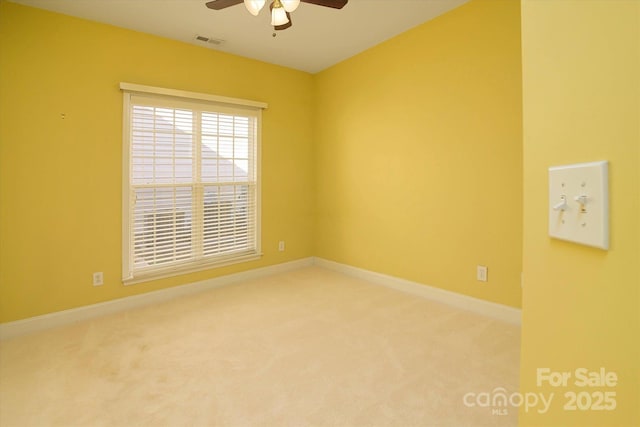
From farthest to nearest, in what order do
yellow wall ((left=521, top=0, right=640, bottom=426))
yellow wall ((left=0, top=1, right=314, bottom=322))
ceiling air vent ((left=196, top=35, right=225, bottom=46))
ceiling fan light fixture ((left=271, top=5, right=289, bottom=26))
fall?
ceiling air vent ((left=196, top=35, right=225, bottom=46)) → yellow wall ((left=0, top=1, right=314, bottom=322)) → ceiling fan light fixture ((left=271, top=5, right=289, bottom=26)) → yellow wall ((left=521, top=0, right=640, bottom=426))

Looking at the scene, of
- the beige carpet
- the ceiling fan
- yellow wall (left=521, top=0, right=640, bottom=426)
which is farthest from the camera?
the ceiling fan

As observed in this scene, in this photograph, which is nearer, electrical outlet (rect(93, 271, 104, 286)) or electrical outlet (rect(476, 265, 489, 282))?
electrical outlet (rect(476, 265, 489, 282))

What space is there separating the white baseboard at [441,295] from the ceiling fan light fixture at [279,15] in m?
2.74

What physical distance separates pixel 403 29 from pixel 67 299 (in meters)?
4.11

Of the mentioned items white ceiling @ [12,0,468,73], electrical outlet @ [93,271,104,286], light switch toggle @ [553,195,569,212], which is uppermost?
white ceiling @ [12,0,468,73]

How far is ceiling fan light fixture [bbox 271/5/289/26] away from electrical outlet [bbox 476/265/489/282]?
2.58 m

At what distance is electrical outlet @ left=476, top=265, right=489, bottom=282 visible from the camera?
3008 mm

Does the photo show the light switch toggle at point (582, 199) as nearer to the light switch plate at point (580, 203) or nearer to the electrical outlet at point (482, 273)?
the light switch plate at point (580, 203)

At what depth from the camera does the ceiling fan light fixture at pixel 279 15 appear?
214cm

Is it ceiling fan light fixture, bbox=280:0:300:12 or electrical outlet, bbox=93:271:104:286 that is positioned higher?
ceiling fan light fixture, bbox=280:0:300:12

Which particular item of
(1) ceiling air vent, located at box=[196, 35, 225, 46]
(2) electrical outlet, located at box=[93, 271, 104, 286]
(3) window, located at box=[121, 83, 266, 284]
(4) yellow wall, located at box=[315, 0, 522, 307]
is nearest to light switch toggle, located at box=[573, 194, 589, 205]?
(4) yellow wall, located at box=[315, 0, 522, 307]

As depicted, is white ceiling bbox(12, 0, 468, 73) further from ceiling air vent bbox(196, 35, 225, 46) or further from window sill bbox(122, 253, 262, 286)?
window sill bbox(122, 253, 262, 286)

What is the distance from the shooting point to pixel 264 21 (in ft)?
10.3

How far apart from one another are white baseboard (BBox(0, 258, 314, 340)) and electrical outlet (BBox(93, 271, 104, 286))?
19cm
